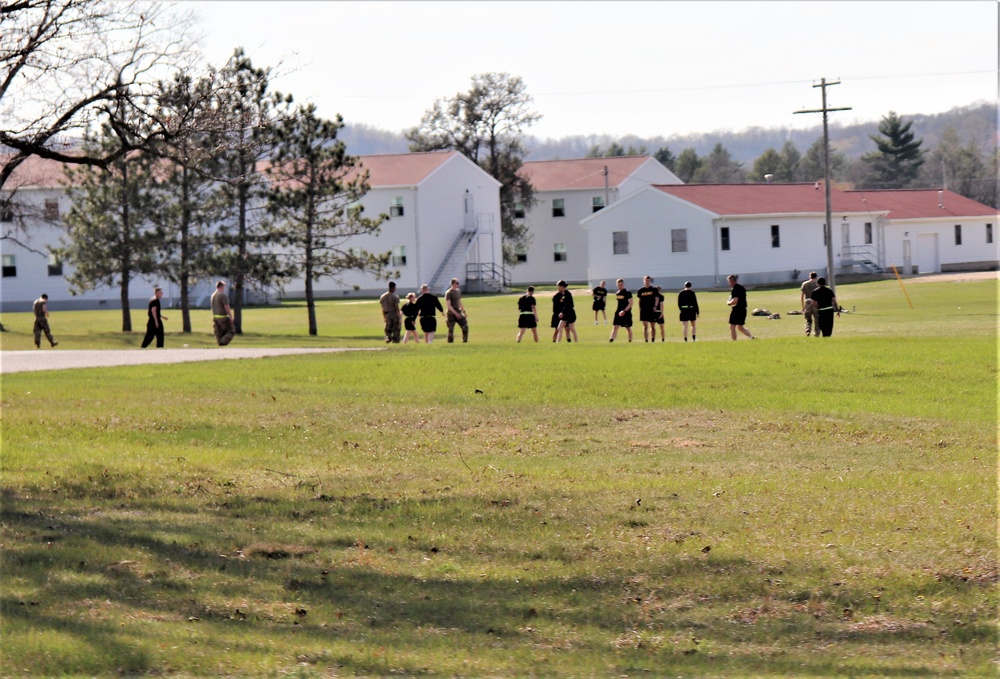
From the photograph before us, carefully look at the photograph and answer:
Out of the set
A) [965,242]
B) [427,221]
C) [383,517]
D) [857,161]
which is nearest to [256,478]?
[383,517]

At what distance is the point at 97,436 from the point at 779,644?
9974 millimetres

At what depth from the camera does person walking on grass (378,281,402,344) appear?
104ft

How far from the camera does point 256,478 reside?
1178cm

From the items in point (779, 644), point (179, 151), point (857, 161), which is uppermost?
point (857, 161)

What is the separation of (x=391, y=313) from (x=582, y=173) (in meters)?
56.4

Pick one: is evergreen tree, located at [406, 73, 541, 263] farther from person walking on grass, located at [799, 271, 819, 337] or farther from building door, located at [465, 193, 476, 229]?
person walking on grass, located at [799, 271, 819, 337]

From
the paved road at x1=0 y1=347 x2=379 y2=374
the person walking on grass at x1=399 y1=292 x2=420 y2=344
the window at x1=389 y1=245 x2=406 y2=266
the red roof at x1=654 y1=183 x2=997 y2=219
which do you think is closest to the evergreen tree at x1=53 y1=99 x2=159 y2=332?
the paved road at x1=0 y1=347 x2=379 y2=374

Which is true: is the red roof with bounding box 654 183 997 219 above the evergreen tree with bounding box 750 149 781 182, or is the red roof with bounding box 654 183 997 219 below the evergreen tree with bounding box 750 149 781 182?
below

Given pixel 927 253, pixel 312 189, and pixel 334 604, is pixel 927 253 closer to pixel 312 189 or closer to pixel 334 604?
pixel 312 189

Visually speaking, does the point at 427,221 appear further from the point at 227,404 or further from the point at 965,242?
the point at 227,404

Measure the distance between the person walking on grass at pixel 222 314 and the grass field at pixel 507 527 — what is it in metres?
10.5

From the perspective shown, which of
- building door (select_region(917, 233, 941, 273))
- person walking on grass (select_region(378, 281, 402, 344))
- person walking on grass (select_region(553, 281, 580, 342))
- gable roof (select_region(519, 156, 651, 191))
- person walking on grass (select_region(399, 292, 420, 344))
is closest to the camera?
person walking on grass (select_region(399, 292, 420, 344))

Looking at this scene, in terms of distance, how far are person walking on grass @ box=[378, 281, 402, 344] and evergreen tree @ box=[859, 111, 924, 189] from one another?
90.1 metres

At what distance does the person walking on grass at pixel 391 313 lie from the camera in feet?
104
